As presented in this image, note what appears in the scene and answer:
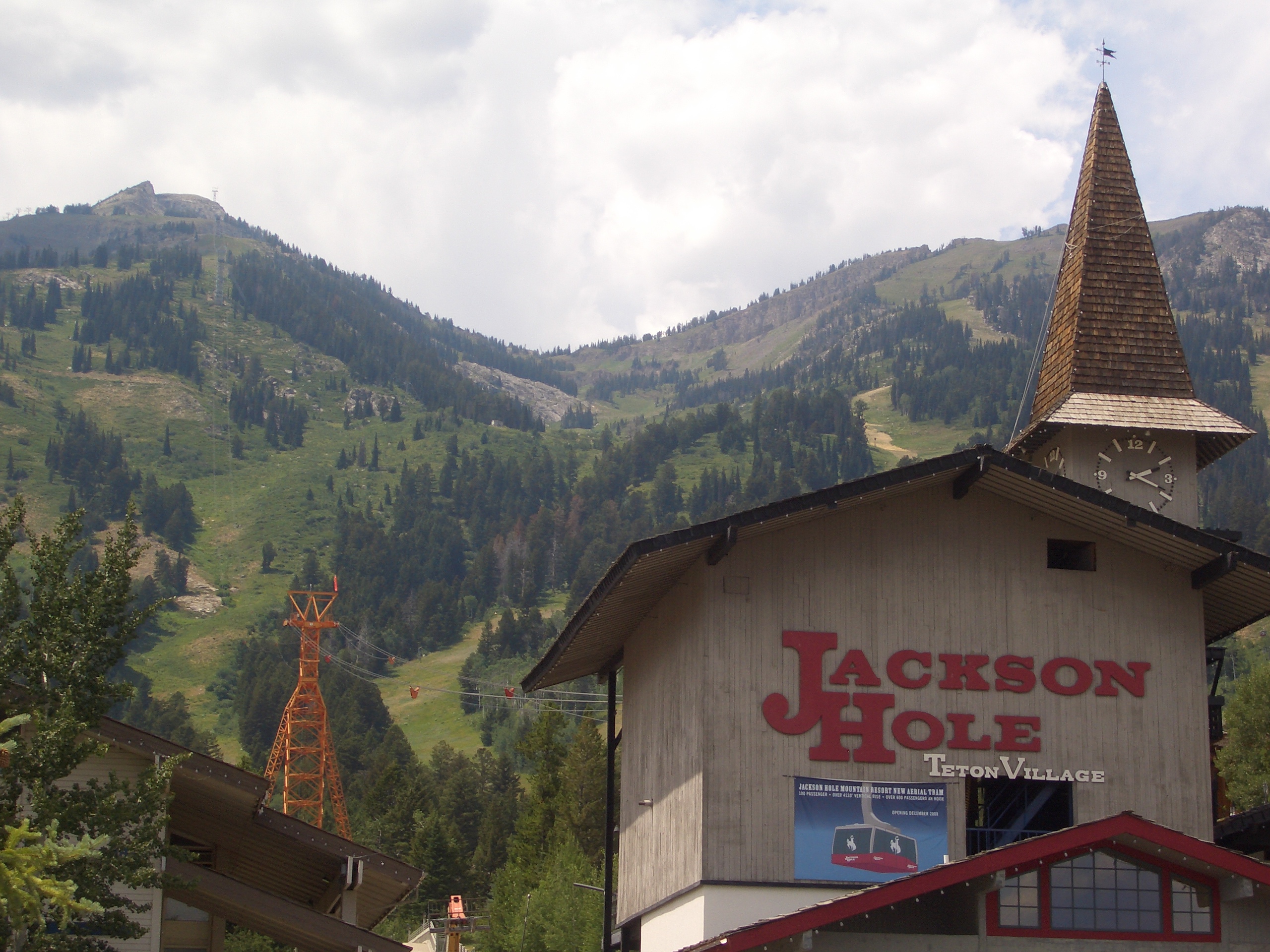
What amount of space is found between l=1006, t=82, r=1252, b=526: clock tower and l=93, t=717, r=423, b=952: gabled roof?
616 inches

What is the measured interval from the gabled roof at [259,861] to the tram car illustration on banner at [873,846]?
22.0ft

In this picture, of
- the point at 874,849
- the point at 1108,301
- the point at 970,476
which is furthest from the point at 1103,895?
the point at 1108,301

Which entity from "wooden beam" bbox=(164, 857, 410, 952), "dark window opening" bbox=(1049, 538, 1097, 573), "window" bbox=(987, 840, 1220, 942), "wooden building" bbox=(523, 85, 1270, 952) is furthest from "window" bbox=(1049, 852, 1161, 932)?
"wooden beam" bbox=(164, 857, 410, 952)

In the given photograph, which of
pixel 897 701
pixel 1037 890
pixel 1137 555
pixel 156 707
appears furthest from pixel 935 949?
pixel 156 707

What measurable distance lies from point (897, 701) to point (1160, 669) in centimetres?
460

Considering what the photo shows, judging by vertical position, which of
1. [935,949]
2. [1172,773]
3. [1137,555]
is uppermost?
[1137,555]

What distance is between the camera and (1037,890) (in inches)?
722

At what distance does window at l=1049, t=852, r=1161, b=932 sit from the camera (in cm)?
1828

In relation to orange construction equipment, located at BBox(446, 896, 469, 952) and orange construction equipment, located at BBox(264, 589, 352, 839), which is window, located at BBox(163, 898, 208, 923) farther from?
orange construction equipment, located at BBox(264, 589, 352, 839)

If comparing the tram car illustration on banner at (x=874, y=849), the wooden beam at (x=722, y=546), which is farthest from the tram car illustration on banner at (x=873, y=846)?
the wooden beam at (x=722, y=546)

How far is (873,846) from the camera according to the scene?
22.8 meters

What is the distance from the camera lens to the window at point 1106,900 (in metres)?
18.2

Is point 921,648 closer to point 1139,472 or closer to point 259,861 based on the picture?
point 1139,472

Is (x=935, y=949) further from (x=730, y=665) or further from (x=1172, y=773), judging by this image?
(x=1172, y=773)
